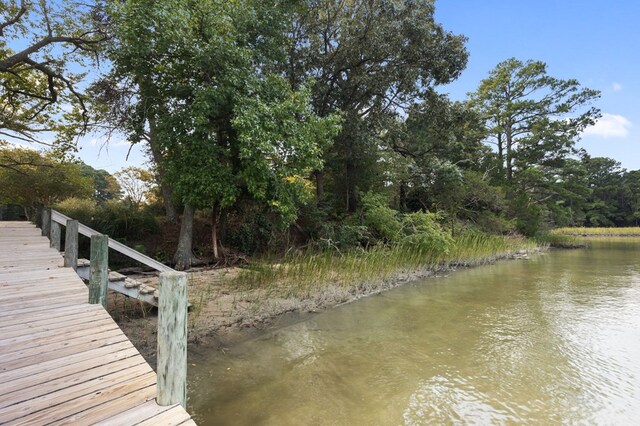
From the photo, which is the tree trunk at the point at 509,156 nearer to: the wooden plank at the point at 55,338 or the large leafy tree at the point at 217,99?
the large leafy tree at the point at 217,99

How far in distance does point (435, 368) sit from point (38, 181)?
12781mm

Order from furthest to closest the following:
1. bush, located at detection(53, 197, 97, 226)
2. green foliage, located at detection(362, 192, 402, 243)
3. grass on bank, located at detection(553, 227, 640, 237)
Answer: grass on bank, located at detection(553, 227, 640, 237) < green foliage, located at detection(362, 192, 402, 243) < bush, located at detection(53, 197, 97, 226)

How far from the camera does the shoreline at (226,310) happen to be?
4159 mm

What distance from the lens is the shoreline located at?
416 cm

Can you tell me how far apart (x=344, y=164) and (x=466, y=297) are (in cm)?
738

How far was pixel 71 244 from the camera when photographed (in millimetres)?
4492

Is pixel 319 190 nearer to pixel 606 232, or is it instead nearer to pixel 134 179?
pixel 134 179

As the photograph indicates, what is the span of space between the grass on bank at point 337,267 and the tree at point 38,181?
8154mm

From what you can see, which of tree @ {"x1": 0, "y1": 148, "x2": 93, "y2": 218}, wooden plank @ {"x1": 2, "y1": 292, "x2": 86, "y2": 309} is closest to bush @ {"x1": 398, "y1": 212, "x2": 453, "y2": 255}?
wooden plank @ {"x1": 2, "y1": 292, "x2": 86, "y2": 309}

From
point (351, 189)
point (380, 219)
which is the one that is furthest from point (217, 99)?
point (351, 189)

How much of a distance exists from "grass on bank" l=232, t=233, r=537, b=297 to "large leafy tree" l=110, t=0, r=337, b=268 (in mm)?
1317

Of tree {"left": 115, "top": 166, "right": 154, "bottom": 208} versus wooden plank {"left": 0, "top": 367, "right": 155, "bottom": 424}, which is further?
tree {"left": 115, "top": 166, "right": 154, "bottom": 208}

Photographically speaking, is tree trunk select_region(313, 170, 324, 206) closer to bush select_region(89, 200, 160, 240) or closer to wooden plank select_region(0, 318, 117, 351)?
bush select_region(89, 200, 160, 240)

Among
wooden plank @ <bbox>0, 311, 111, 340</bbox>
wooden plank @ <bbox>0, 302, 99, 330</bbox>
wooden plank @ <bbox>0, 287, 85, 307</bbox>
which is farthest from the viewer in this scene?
wooden plank @ <bbox>0, 287, 85, 307</bbox>
